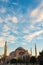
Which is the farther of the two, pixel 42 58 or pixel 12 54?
pixel 12 54

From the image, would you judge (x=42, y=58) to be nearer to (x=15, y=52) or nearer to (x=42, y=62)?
(x=42, y=62)

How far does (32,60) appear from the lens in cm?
6003

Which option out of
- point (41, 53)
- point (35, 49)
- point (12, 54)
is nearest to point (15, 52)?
point (12, 54)

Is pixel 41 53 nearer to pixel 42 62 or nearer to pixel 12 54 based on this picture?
pixel 42 62

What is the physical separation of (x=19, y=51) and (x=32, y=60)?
36.6 meters

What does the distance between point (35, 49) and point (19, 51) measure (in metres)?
31.1

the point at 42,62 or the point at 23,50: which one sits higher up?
the point at 23,50

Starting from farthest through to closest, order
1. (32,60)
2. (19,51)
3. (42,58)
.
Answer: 1. (19,51)
2. (32,60)
3. (42,58)

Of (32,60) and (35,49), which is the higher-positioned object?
(35,49)


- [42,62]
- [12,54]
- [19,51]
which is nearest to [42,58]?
[42,62]

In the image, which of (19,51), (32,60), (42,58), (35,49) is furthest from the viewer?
(19,51)

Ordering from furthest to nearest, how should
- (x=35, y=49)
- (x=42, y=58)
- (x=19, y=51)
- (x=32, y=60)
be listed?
(x=19, y=51) < (x=35, y=49) < (x=32, y=60) < (x=42, y=58)

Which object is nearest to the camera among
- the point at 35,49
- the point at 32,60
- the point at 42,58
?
the point at 42,58

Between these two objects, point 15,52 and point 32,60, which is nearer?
Result: point 32,60
